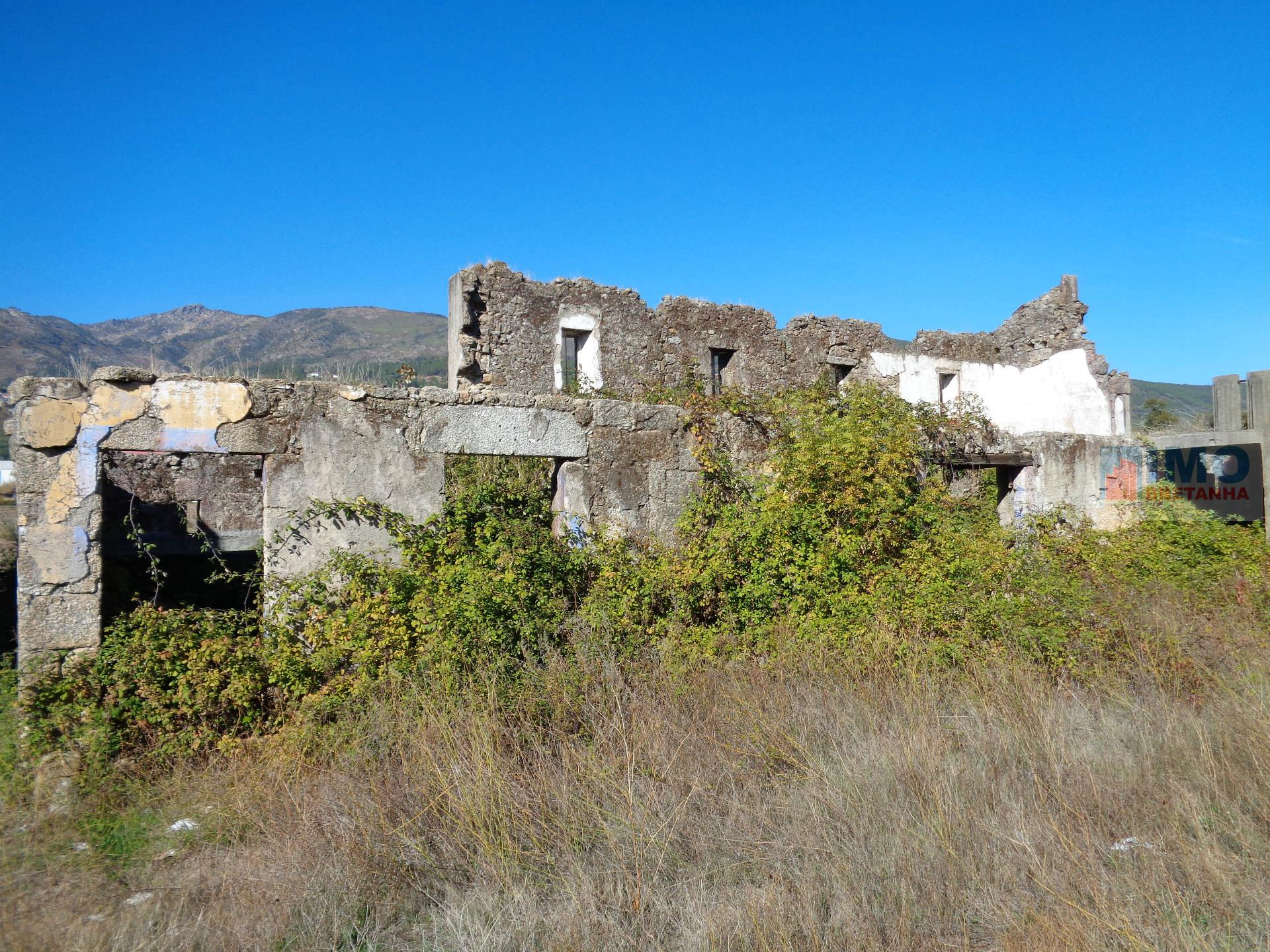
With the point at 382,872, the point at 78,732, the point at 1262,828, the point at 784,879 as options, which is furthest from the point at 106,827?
the point at 1262,828

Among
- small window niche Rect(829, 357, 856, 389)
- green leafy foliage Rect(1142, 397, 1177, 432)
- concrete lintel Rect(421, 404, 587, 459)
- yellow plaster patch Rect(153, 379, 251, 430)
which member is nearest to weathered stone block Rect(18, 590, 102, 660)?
yellow plaster patch Rect(153, 379, 251, 430)

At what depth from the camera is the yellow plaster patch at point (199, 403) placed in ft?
16.9

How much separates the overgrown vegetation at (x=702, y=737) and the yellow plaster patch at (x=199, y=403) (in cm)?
81

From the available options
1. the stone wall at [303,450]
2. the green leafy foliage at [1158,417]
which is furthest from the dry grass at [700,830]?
the green leafy foliage at [1158,417]

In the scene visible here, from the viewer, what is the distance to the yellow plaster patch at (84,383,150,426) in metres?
4.98

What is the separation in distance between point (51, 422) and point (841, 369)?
15.3 meters

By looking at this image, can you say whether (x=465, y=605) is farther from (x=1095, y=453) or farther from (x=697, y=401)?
(x=1095, y=453)

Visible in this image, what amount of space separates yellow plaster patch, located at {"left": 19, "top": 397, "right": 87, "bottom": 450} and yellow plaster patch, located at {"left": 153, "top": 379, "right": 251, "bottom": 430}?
0.43m

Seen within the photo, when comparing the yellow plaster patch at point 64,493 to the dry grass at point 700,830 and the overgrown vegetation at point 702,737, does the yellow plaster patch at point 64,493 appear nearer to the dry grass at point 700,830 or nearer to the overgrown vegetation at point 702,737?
the overgrown vegetation at point 702,737

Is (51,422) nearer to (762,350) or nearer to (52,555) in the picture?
(52,555)

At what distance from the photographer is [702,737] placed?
4.19 metres

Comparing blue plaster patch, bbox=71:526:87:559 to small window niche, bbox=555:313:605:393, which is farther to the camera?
small window niche, bbox=555:313:605:393

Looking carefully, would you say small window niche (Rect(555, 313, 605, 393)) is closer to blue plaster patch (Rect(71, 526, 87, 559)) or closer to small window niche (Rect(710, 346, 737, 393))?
small window niche (Rect(710, 346, 737, 393))

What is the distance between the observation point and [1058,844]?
10.6ft
